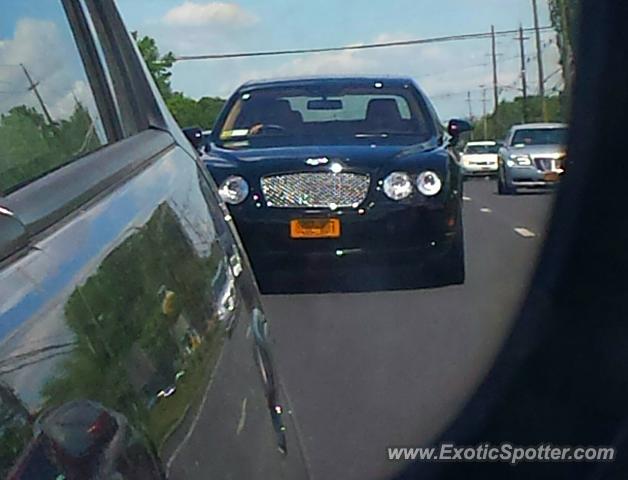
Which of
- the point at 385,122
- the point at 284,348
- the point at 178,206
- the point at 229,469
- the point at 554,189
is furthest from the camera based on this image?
the point at 385,122

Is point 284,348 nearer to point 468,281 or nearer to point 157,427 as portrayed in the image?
point 468,281

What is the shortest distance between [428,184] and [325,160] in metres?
0.67

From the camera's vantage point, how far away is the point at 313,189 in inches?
374

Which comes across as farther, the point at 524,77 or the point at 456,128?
the point at 524,77

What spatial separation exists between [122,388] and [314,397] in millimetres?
4667

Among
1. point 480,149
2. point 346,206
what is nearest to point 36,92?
point 346,206

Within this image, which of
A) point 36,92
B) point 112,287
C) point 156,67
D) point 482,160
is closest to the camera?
point 112,287

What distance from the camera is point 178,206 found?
277 cm

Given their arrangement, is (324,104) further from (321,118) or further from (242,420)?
(242,420)

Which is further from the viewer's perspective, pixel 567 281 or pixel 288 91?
pixel 288 91

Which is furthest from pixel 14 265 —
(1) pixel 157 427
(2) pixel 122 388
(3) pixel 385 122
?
(3) pixel 385 122

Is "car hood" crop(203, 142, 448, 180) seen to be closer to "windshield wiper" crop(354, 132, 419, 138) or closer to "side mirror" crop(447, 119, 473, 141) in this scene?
"windshield wiper" crop(354, 132, 419, 138)

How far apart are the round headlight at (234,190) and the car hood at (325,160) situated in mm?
61

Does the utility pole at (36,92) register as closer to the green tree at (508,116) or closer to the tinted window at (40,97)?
the tinted window at (40,97)
